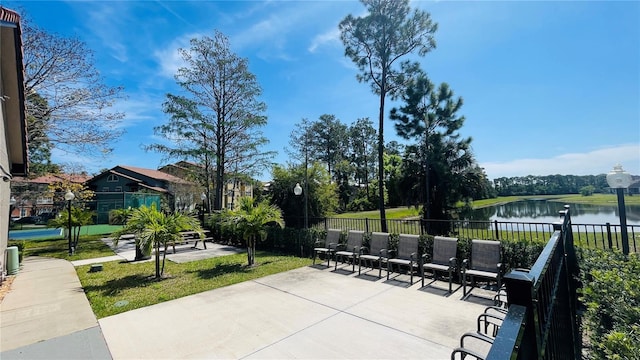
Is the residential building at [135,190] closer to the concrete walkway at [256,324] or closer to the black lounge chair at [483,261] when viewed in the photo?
the concrete walkway at [256,324]

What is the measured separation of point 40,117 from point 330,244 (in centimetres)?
1368

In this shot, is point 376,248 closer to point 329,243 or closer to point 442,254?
point 329,243

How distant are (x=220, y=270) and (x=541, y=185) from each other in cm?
3101

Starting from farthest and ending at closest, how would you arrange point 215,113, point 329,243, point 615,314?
point 215,113 < point 329,243 < point 615,314

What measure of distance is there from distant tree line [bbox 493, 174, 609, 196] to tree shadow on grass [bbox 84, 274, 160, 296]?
899 inches

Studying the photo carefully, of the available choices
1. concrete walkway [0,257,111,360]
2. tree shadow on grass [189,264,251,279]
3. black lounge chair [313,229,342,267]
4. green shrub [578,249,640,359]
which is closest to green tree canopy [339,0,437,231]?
black lounge chair [313,229,342,267]

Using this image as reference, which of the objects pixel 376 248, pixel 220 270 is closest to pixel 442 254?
pixel 376 248

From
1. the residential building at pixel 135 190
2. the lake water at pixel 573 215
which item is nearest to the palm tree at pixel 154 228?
the lake water at pixel 573 215

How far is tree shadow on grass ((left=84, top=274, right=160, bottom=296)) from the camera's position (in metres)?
5.97

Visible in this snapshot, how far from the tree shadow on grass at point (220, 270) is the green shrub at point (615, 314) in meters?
6.78

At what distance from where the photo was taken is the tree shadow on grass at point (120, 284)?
19.6ft

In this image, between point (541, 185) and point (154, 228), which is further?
point (541, 185)

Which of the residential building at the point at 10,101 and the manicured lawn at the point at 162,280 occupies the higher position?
the residential building at the point at 10,101

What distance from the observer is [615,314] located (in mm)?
1782
